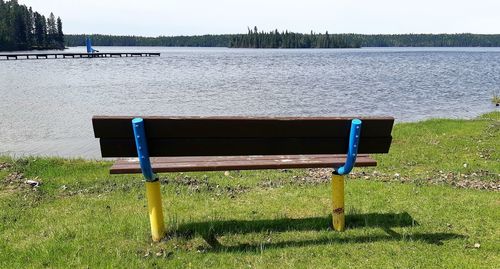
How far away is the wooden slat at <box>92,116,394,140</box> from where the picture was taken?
213 inches

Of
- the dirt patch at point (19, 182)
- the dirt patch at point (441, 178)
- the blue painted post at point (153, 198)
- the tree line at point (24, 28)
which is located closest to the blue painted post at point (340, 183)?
the blue painted post at point (153, 198)

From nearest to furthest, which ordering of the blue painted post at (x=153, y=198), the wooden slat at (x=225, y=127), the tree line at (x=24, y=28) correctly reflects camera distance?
the wooden slat at (x=225, y=127) → the blue painted post at (x=153, y=198) → the tree line at (x=24, y=28)

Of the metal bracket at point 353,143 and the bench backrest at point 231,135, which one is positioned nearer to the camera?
A: the bench backrest at point 231,135

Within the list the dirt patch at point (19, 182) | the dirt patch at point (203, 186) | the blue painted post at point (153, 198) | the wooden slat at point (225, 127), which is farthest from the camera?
the dirt patch at point (19, 182)

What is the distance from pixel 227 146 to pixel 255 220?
160cm

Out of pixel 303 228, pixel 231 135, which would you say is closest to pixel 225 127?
pixel 231 135

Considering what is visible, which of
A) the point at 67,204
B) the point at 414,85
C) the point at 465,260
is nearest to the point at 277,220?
→ the point at 465,260

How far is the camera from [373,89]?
4659cm

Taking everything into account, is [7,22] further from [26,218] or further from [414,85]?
[26,218]

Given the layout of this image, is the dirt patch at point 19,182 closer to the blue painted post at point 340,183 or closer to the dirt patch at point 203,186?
the dirt patch at point 203,186

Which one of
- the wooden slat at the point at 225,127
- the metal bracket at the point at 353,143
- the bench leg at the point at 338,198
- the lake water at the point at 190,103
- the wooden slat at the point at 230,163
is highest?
the wooden slat at the point at 225,127

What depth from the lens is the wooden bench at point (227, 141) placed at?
5.46 meters

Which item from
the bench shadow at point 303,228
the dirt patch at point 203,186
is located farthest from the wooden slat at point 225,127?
the dirt patch at point 203,186

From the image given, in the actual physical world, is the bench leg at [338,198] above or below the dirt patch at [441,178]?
Answer: above
